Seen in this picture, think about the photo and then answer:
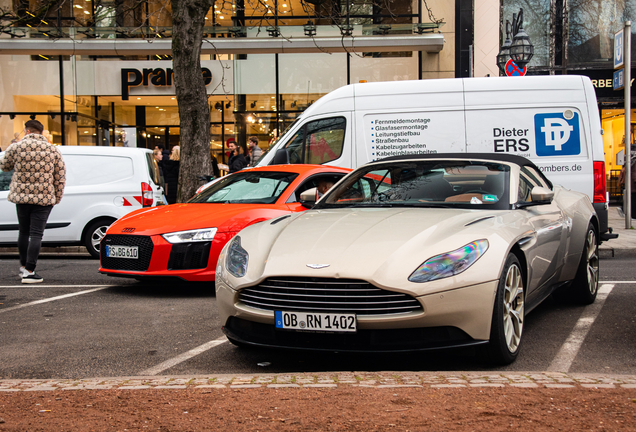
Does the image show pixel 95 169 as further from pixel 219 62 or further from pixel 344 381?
pixel 219 62

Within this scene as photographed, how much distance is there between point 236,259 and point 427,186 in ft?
5.48

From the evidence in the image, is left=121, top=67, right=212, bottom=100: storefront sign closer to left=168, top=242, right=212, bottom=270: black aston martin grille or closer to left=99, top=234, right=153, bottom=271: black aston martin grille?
left=99, top=234, right=153, bottom=271: black aston martin grille

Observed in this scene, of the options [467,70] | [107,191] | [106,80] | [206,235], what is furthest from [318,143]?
[106,80]

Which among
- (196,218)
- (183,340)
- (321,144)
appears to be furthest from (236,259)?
(321,144)

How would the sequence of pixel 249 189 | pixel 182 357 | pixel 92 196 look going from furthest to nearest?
1. pixel 92 196
2. pixel 249 189
3. pixel 182 357

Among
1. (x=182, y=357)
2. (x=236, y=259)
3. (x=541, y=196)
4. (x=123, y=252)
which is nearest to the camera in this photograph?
(x=236, y=259)

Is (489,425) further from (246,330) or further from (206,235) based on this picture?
(206,235)

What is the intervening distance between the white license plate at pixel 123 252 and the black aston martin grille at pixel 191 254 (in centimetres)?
43

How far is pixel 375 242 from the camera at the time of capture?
4.02 meters

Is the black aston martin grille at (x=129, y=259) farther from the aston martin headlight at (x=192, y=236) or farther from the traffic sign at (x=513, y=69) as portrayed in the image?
the traffic sign at (x=513, y=69)

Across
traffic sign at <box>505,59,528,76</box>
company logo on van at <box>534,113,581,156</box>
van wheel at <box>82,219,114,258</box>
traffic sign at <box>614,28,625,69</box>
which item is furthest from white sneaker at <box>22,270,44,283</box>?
traffic sign at <box>614,28,625,69</box>

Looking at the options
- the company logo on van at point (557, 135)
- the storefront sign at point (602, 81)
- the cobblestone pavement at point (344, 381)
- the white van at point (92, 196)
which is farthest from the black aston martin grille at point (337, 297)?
Result: the storefront sign at point (602, 81)

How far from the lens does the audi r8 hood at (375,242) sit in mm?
3783

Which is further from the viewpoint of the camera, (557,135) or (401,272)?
(557,135)
